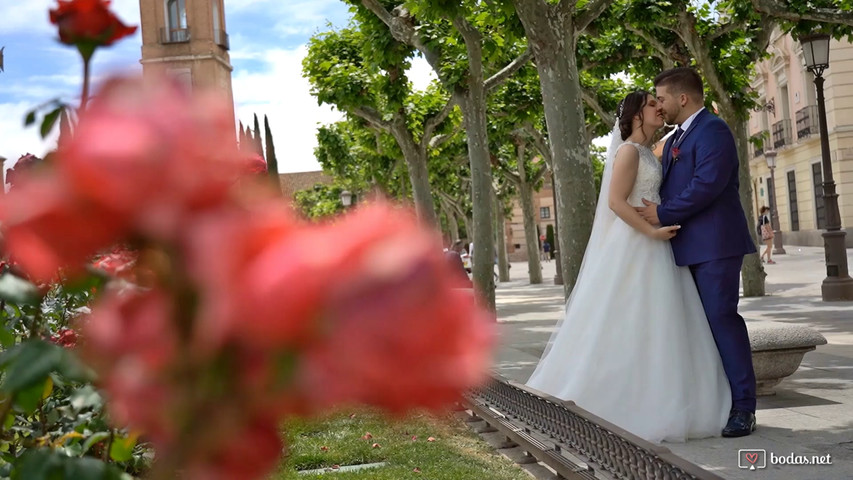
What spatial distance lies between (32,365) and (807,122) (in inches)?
1791

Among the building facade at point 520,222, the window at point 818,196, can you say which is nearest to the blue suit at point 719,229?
the window at point 818,196

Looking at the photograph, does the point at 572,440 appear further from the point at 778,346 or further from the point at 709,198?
the point at 778,346

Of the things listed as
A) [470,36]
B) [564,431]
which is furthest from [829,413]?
[470,36]

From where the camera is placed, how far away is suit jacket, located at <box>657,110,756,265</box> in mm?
5270

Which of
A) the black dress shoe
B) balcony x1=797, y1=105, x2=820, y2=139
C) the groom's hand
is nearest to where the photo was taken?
the black dress shoe

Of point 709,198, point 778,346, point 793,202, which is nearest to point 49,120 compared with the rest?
point 709,198

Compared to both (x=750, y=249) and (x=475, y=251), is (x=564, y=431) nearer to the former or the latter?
(x=750, y=249)

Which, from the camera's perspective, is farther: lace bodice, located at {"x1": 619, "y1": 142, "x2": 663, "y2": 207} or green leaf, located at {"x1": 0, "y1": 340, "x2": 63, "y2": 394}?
lace bodice, located at {"x1": 619, "y1": 142, "x2": 663, "y2": 207}

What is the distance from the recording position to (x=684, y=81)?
556 cm

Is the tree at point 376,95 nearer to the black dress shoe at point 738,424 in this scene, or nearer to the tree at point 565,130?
the tree at point 565,130

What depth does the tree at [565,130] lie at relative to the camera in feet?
28.6

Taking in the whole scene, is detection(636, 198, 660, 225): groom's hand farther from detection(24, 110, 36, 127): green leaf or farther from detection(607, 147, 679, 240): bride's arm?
detection(24, 110, 36, 127): green leaf

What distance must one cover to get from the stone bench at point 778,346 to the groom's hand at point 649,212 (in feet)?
4.70

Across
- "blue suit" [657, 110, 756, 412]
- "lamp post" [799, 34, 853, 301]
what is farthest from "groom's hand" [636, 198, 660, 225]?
"lamp post" [799, 34, 853, 301]
